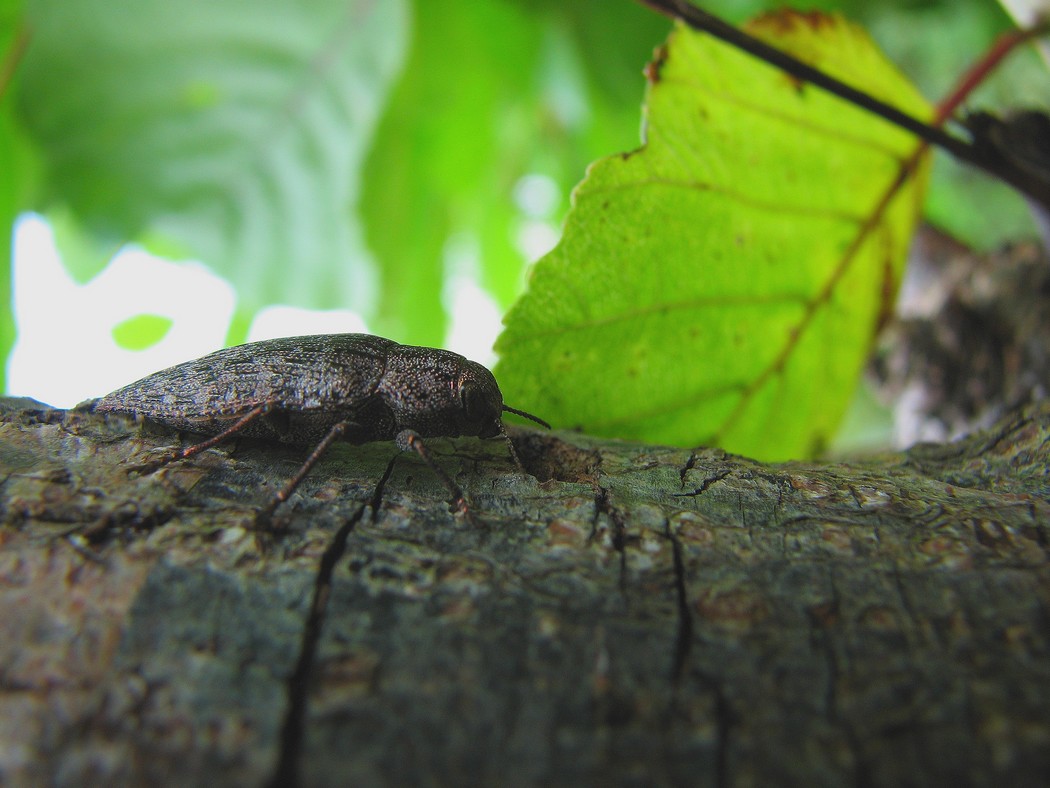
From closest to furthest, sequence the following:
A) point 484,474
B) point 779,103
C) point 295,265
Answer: point 484,474
point 779,103
point 295,265

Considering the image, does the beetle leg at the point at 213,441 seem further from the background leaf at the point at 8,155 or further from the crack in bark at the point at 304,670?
the background leaf at the point at 8,155

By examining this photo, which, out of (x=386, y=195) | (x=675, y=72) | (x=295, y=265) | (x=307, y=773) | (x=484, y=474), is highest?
(x=386, y=195)

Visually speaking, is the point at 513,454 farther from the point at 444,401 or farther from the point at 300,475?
the point at 300,475

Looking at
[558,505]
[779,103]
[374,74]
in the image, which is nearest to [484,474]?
[558,505]

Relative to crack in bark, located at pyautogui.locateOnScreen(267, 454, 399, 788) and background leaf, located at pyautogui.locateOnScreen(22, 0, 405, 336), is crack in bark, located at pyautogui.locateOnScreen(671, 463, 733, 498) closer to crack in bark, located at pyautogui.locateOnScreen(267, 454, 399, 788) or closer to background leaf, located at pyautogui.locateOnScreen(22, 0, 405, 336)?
crack in bark, located at pyautogui.locateOnScreen(267, 454, 399, 788)

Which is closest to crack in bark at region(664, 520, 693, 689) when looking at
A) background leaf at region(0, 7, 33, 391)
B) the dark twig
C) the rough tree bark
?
the rough tree bark

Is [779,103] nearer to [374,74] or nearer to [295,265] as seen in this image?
[374,74]
